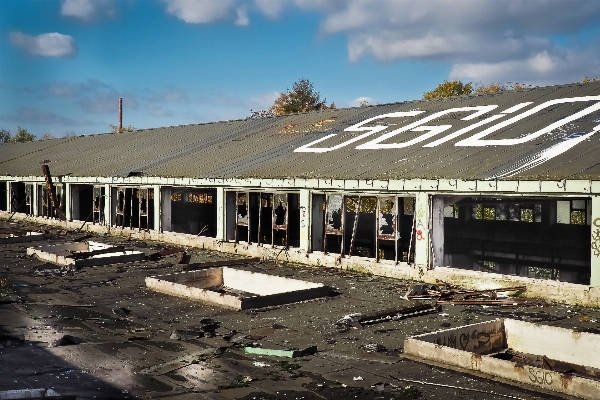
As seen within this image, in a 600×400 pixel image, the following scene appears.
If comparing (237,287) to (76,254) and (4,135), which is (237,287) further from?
(4,135)

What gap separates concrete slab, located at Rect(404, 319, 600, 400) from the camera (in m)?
9.61

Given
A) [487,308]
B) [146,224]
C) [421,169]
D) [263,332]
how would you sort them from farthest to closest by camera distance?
[146,224], [421,169], [487,308], [263,332]

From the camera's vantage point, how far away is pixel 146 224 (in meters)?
31.9

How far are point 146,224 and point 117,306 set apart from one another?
16025 mm

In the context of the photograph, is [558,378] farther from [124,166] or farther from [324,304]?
[124,166]

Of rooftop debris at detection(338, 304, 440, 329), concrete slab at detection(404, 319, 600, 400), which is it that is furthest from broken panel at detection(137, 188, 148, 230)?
concrete slab at detection(404, 319, 600, 400)

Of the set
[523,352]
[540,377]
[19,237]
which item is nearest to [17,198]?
[19,237]

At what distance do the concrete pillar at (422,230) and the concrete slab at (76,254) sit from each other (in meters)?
10.5

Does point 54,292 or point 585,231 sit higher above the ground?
point 585,231

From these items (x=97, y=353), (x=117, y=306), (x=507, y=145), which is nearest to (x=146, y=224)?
(x=117, y=306)

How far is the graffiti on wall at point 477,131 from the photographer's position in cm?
1842

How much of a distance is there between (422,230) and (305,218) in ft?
16.3

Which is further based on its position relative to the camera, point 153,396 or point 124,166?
point 124,166

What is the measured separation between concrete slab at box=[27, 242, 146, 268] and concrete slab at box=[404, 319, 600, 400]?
14.2 metres
